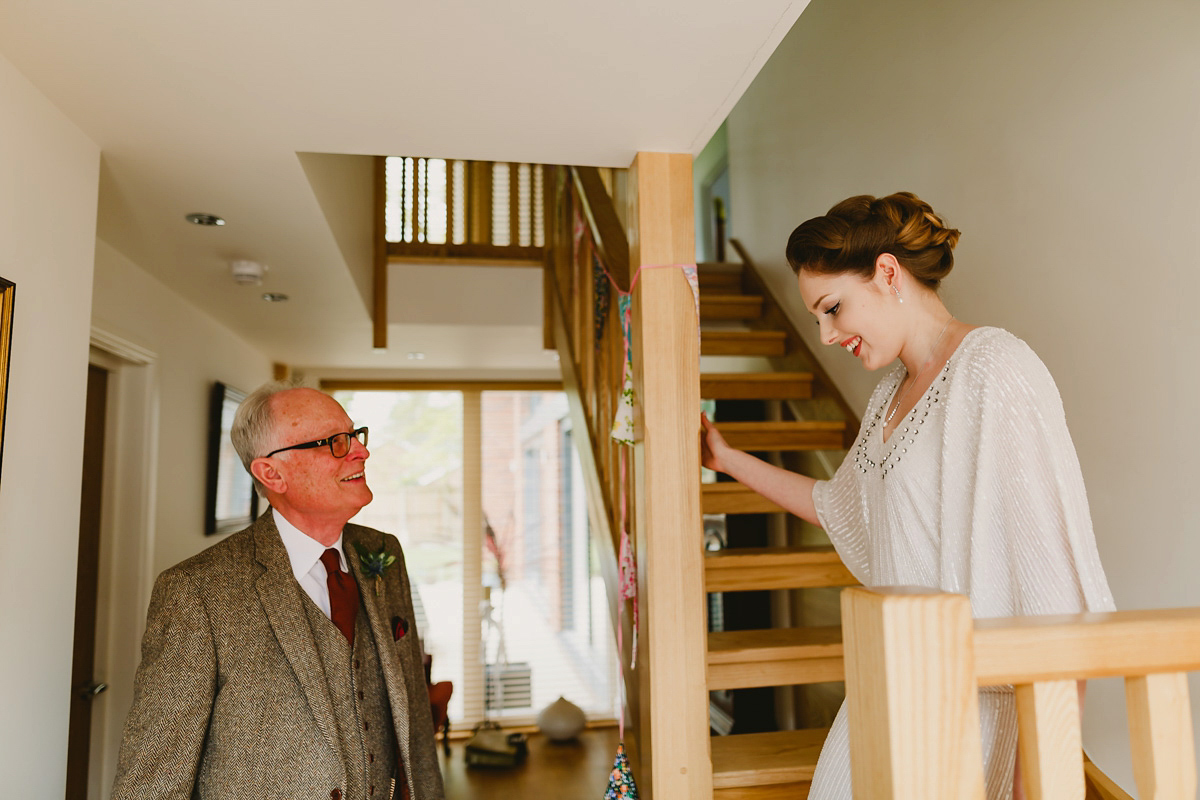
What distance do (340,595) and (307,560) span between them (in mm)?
110

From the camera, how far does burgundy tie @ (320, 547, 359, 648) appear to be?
1758 mm

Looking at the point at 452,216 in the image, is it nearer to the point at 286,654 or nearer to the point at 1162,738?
the point at 286,654

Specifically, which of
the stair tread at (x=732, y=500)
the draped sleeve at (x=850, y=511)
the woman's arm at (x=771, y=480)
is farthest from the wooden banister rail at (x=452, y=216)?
the draped sleeve at (x=850, y=511)

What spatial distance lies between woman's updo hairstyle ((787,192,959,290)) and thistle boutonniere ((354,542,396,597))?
1.17 metres

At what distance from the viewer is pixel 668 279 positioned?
1.98 metres

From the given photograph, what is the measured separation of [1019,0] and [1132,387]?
1.05 m

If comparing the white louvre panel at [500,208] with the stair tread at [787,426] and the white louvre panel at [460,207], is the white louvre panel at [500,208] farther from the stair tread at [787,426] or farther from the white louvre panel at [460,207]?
the stair tread at [787,426]

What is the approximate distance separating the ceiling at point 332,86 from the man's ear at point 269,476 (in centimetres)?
77

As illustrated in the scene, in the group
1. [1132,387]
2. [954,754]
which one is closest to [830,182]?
[1132,387]

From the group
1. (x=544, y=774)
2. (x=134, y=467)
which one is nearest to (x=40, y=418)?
(x=134, y=467)

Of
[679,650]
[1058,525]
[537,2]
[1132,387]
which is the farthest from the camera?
[679,650]

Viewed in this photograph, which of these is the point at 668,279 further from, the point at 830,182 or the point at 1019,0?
the point at 830,182

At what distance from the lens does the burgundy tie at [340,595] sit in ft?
5.77

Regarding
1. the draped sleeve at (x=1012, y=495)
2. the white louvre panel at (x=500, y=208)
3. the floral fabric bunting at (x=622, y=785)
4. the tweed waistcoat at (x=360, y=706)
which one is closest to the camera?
the draped sleeve at (x=1012, y=495)
